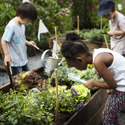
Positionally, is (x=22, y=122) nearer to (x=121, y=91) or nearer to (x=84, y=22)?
(x=121, y=91)

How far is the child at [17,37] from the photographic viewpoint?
223 centimetres

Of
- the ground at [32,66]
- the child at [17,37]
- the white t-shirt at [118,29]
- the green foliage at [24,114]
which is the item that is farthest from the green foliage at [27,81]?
the white t-shirt at [118,29]

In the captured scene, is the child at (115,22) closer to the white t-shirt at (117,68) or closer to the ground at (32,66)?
the white t-shirt at (117,68)

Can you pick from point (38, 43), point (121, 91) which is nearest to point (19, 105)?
point (121, 91)

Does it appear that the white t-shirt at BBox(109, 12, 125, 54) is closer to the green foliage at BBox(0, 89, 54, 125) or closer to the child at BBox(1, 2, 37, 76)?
the child at BBox(1, 2, 37, 76)

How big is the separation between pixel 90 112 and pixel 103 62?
2.86 ft

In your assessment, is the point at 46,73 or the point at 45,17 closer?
the point at 46,73

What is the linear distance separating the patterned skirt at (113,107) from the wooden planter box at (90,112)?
0.23 metres

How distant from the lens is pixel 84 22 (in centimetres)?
737

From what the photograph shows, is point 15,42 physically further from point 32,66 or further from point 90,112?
point 32,66

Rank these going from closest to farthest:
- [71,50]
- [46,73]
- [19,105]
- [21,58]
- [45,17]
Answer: [71,50] → [19,105] → [21,58] → [46,73] → [45,17]

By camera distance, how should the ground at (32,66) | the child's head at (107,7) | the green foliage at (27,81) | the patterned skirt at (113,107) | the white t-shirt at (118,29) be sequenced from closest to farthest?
the patterned skirt at (113,107), the green foliage at (27,81), the child's head at (107,7), the white t-shirt at (118,29), the ground at (32,66)

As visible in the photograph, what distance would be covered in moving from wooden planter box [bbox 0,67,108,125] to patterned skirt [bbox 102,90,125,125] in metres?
0.23

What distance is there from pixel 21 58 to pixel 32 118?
54.2 inches
